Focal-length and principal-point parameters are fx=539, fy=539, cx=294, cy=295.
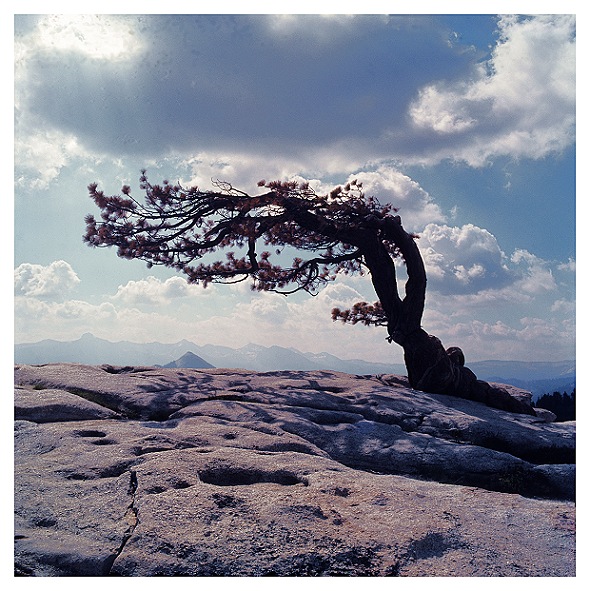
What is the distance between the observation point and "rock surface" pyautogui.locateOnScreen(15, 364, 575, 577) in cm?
412

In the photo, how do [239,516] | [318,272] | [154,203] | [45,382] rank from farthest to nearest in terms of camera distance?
1. [318,272]
2. [154,203]
3. [45,382]
4. [239,516]

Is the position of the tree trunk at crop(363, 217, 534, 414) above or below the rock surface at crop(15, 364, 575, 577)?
above

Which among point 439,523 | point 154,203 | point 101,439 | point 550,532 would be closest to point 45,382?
point 101,439

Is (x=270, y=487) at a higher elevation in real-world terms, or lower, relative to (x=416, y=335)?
lower

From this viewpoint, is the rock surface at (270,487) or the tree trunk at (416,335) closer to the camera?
the rock surface at (270,487)

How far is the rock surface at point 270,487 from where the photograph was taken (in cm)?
412

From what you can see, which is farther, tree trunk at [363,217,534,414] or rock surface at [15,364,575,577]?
tree trunk at [363,217,534,414]

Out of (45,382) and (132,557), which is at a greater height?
(45,382)

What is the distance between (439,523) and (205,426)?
3.48 m

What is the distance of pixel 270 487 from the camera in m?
5.27

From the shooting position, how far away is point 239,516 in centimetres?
453

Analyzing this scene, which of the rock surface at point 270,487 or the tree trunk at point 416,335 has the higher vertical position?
the tree trunk at point 416,335

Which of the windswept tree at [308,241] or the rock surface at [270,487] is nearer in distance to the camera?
the rock surface at [270,487]

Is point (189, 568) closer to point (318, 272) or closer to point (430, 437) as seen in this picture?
point (430, 437)
